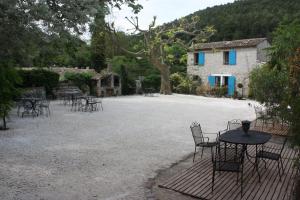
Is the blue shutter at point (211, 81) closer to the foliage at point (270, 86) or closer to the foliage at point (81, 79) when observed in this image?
the foliage at point (81, 79)

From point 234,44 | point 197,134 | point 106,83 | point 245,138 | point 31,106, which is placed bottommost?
point 197,134

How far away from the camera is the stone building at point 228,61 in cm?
2588

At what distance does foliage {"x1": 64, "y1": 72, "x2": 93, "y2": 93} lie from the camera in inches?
894

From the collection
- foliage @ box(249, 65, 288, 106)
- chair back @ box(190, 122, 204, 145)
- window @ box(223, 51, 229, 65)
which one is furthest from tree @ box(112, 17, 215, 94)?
chair back @ box(190, 122, 204, 145)

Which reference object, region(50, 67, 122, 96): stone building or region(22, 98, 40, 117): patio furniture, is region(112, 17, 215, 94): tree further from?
region(22, 98, 40, 117): patio furniture

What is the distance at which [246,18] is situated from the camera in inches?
1339

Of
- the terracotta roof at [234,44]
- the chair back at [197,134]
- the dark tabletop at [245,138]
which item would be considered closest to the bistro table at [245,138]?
the dark tabletop at [245,138]

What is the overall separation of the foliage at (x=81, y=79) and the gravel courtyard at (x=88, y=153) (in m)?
9.35

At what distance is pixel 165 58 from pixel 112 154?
2093 cm

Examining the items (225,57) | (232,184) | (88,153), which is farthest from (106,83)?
(232,184)

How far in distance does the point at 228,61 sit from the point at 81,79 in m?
12.7

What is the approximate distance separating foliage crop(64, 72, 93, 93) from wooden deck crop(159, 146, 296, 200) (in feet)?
57.4

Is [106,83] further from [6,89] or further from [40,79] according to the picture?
[6,89]

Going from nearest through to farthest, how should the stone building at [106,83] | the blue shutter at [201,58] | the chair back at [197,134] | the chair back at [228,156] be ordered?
1. the chair back at [228,156]
2. the chair back at [197,134]
3. the stone building at [106,83]
4. the blue shutter at [201,58]
